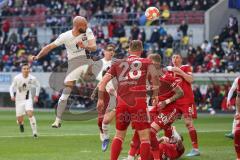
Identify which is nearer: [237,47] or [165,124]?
[165,124]

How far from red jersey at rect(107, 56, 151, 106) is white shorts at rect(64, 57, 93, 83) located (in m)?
5.45

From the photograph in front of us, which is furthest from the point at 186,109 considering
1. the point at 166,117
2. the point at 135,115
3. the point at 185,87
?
the point at 135,115

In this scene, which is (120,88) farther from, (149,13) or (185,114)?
(149,13)

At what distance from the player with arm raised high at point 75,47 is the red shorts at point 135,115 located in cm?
466

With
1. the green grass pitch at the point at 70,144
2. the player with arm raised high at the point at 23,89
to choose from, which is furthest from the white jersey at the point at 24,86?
the green grass pitch at the point at 70,144

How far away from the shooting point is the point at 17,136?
24141mm

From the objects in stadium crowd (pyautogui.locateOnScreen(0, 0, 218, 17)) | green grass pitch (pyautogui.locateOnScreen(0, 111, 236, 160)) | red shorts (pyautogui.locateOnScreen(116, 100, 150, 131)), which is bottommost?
green grass pitch (pyautogui.locateOnScreen(0, 111, 236, 160))

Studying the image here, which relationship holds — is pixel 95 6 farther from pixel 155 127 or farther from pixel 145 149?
pixel 145 149

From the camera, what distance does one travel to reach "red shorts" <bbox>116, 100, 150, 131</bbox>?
→ 14.8 m

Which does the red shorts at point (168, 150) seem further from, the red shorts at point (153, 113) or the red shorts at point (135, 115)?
the red shorts at point (135, 115)

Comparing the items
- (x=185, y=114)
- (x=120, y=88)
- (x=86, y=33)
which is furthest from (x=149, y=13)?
(x=120, y=88)

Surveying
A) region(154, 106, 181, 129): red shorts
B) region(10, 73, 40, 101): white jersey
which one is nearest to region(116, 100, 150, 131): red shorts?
region(154, 106, 181, 129): red shorts

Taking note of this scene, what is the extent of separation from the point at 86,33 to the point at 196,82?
24624 mm

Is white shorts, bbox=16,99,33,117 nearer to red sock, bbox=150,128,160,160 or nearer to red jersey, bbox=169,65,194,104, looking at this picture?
red jersey, bbox=169,65,194,104
